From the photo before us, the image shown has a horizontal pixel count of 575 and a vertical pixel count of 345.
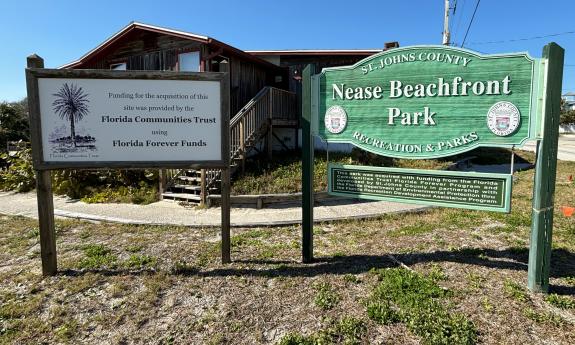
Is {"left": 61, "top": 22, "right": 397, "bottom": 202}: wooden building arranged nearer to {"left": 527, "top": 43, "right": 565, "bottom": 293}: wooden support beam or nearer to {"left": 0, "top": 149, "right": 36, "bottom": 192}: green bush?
{"left": 0, "top": 149, "right": 36, "bottom": 192}: green bush

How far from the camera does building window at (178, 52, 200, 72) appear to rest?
1176 centimetres

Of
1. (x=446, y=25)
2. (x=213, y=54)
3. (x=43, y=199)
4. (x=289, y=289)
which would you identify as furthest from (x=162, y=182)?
(x=446, y=25)

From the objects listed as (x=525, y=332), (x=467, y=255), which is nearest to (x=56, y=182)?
(x=467, y=255)

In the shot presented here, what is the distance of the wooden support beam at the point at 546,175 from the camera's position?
129 inches

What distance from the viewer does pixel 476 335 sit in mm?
2859

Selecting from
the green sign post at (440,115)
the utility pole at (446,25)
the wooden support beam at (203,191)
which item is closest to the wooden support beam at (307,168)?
the green sign post at (440,115)

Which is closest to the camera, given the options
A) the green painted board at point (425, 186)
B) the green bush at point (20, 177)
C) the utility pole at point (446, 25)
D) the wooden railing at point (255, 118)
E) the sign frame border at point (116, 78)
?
the green painted board at point (425, 186)

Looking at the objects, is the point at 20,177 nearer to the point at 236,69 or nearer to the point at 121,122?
the point at 236,69

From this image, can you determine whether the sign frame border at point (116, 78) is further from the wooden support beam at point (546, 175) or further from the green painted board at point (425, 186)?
the wooden support beam at point (546, 175)

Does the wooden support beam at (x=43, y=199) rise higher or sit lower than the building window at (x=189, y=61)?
lower

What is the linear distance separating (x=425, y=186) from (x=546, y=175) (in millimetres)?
1145

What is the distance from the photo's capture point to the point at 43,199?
164 inches

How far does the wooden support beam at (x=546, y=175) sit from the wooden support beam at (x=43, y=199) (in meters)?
5.29

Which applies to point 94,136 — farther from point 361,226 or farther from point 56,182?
point 56,182
